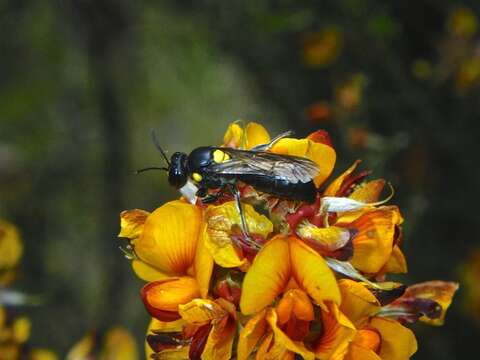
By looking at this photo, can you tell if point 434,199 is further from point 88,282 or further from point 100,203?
point 88,282

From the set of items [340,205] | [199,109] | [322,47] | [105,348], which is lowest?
[105,348]

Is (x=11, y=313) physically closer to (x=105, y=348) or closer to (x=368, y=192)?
(x=105, y=348)

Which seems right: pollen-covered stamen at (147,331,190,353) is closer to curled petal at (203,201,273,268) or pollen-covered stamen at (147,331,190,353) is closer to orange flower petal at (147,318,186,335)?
orange flower petal at (147,318,186,335)

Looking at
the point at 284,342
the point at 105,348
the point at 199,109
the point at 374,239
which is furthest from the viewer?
the point at 199,109

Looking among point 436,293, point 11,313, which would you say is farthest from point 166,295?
point 11,313

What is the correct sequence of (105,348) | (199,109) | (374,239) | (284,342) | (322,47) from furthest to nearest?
1. (199,109)
2. (322,47)
3. (105,348)
4. (374,239)
5. (284,342)

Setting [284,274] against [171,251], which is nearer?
[284,274]

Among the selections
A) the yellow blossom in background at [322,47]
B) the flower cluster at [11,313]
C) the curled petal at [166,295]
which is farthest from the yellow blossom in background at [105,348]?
the yellow blossom in background at [322,47]

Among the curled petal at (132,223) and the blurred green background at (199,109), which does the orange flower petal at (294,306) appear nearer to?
the curled petal at (132,223)
